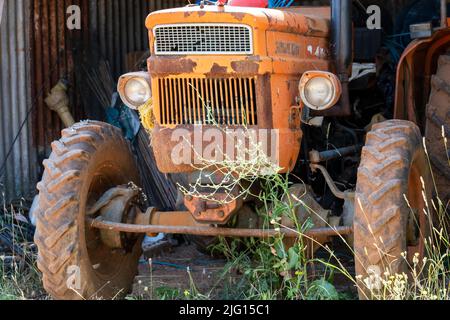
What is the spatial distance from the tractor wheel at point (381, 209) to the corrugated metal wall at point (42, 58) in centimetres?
521

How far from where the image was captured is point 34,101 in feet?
33.6

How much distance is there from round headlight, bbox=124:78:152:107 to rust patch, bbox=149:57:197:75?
0.60 feet

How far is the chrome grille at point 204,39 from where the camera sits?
19.5ft

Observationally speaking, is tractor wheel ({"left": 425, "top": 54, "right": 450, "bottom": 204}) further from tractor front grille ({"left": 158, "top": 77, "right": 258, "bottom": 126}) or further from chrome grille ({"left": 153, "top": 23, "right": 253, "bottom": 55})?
chrome grille ({"left": 153, "top": 23, "right": 253, "bottom": 55})

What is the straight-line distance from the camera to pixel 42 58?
10453 millimetres

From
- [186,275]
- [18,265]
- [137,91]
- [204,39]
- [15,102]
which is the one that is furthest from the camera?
[15,102]

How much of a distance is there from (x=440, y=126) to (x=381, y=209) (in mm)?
1687

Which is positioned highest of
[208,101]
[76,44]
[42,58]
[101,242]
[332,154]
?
[76,44]

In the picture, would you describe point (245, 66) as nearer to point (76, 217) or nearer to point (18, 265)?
point (76, 217)

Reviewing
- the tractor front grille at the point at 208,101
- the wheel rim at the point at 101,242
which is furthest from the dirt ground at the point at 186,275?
the tractor front grille at the point at 208,101

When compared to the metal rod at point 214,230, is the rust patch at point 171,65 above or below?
above

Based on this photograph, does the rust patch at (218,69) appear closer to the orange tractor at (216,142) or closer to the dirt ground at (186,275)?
the orange tractor at (216,142)

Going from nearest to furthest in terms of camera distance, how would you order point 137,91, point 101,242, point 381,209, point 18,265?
point 381,209 < point 137,91 < point 101,242 < point 18,265

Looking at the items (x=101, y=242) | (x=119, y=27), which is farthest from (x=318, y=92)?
(x=119, y=27)
